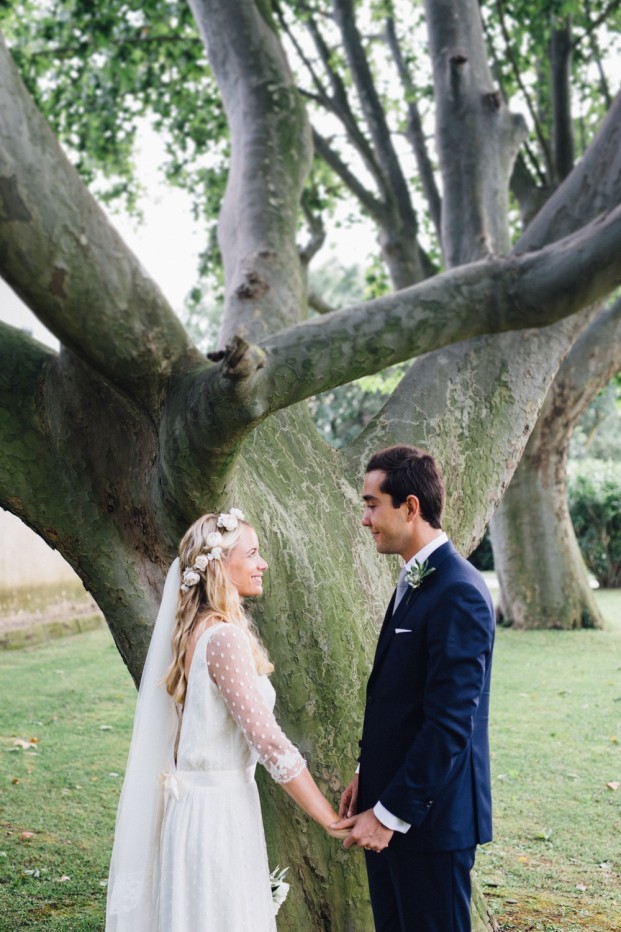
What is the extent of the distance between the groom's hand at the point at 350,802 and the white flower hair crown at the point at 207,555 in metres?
0.93

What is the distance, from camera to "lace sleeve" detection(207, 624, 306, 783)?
2971 millimetres

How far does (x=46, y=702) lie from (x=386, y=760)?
683cm

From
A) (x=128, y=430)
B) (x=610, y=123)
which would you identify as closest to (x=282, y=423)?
(x=128, y=430)

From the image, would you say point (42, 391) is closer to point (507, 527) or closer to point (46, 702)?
point (46, 702)

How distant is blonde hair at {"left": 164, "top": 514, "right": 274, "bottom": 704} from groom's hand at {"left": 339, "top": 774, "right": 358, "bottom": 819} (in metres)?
0.54

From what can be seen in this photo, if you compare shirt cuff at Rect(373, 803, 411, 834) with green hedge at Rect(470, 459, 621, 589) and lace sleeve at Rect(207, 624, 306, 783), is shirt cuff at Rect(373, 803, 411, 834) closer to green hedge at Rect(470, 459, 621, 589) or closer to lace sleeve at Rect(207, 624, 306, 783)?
lace sleeve at Rect(207, 624, 306, 783)

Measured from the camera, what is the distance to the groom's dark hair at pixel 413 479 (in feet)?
10.3

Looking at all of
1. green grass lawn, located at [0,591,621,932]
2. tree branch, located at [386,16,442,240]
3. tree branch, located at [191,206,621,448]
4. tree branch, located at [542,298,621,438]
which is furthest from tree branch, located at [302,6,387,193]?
tree branch, located at [191,206,621,448]

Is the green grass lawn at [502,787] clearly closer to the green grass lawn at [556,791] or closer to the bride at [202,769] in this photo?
the green grass lawn at [556,791]

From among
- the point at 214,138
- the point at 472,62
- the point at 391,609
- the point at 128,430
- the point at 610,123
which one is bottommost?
the point at 391,609

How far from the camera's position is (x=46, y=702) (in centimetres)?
910

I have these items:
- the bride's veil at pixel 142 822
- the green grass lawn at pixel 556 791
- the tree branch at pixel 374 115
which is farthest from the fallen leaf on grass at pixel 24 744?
the tree branch at pixel 374 115

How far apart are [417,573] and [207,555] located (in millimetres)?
735

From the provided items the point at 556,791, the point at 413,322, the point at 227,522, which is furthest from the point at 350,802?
the point at 556,791
